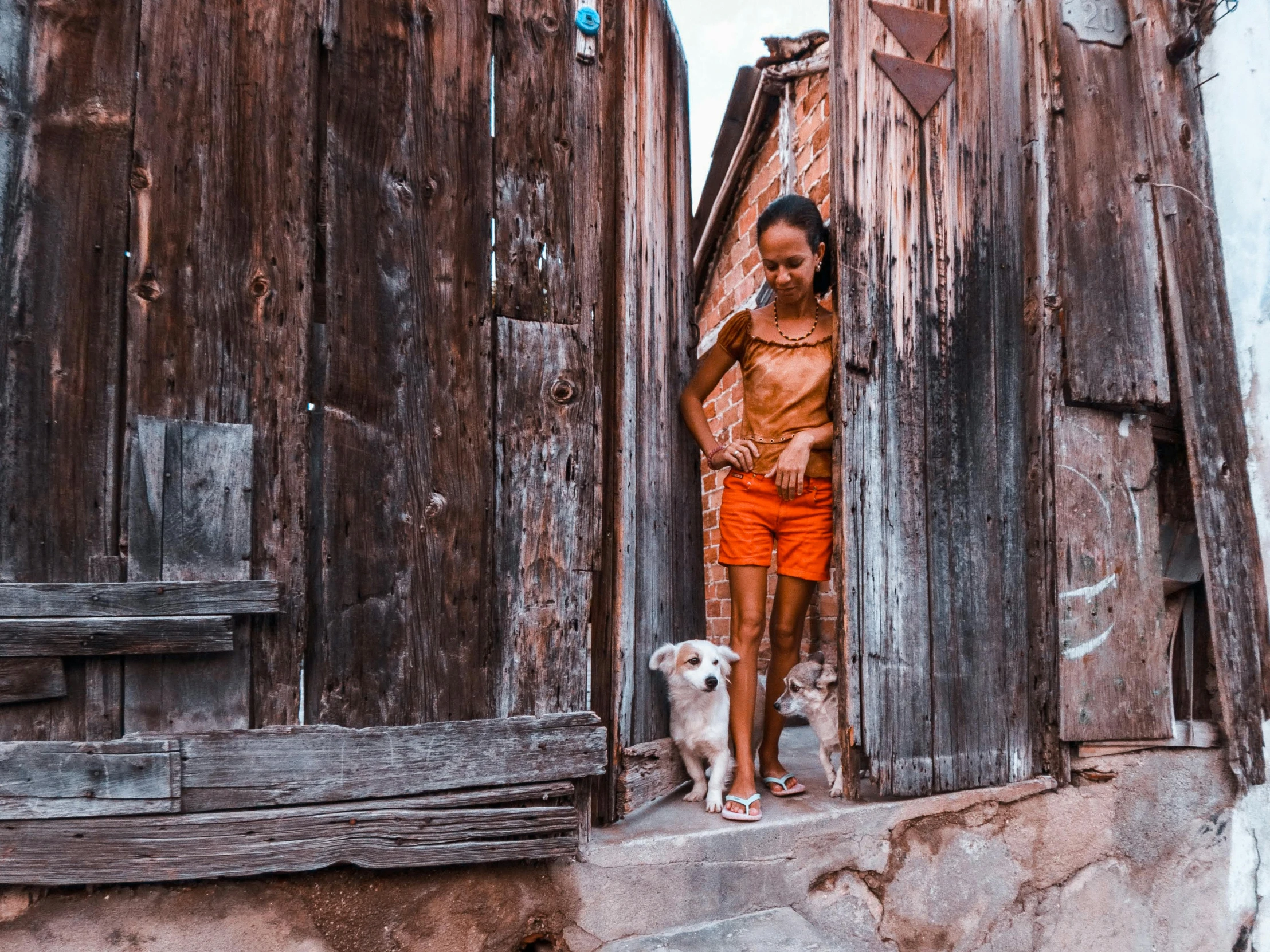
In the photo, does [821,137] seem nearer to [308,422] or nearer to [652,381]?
[652,381]

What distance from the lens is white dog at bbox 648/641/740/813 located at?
328 cm

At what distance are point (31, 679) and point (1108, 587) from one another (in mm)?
3505

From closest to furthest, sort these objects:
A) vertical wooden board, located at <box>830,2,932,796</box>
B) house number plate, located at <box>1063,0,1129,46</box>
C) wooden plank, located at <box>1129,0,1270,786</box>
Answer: vertical wooden board, located at <box>830,2,932,796</box> → wooden plank, located at <box>1129,0,1270,786</box> → house number plate, located at <box>1063,0,1129,46</box>

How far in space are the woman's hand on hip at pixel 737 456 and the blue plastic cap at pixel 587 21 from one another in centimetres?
149

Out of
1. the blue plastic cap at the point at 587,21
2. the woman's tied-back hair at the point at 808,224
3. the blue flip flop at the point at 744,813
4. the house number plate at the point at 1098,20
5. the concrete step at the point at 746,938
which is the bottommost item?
the concrete step at the point at 746,938

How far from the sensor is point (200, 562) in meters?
2.45

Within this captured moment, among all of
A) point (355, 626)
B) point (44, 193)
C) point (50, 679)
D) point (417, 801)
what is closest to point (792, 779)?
point (417, 801)

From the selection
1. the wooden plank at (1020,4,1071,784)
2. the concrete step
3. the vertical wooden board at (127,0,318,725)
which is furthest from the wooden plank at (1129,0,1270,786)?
the vertical wooden board at (127,0,318,725)

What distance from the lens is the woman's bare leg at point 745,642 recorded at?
339 centimetres

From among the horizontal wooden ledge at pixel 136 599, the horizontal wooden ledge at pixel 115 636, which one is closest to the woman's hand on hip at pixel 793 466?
the horizontal wooden ledge at pixel 136 599

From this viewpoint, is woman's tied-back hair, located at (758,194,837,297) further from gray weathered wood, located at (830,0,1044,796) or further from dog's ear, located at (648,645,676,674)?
dog's ear, located at (648,645,676,674)

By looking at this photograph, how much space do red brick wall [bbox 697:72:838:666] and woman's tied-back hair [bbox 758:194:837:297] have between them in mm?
1507

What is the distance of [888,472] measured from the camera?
330cm

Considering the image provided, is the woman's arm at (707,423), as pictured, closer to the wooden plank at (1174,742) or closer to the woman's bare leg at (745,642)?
the woman's bare leg at (745,642)
